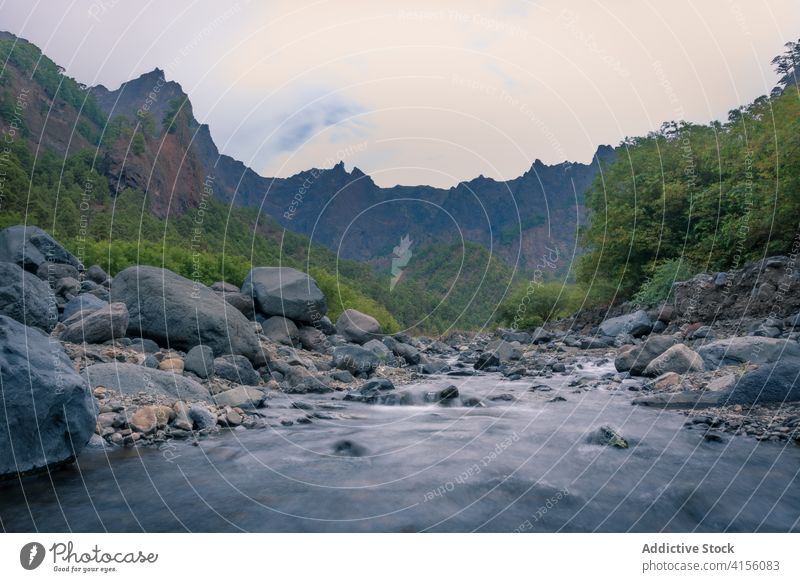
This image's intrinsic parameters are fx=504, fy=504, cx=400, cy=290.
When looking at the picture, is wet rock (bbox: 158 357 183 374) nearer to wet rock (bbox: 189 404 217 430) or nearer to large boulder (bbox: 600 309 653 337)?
wet rock (bbox: 189 404 217 430)

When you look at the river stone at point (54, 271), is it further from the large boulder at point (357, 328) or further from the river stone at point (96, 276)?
the large boulder at point (357, 328)

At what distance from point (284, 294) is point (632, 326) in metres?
16.9

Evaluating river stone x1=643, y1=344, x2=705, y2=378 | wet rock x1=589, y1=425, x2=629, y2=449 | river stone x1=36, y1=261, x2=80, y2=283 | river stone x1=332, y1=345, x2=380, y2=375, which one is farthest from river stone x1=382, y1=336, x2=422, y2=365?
river stone x1=36, y1=261, x2=80, y2=283

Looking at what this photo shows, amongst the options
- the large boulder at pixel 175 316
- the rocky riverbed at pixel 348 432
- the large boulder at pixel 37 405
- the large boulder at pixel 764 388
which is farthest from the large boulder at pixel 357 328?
the large boulder at pixel 37 405

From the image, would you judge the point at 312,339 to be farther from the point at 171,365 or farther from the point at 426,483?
the point at 426,483

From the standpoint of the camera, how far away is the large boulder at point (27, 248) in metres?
18.9

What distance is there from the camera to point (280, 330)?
2031 centimetres

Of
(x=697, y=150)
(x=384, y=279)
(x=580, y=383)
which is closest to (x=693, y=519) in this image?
(x=580, y=383)

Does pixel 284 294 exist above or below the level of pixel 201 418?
above

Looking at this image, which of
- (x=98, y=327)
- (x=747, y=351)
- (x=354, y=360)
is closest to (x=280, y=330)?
(x=354, y=360)

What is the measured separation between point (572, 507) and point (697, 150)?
34290 millimetres

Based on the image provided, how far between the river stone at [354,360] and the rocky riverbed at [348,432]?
0.06 metres

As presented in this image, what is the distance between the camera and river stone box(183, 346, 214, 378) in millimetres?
12508

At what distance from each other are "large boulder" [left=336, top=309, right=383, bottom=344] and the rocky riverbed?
5.57 meters
